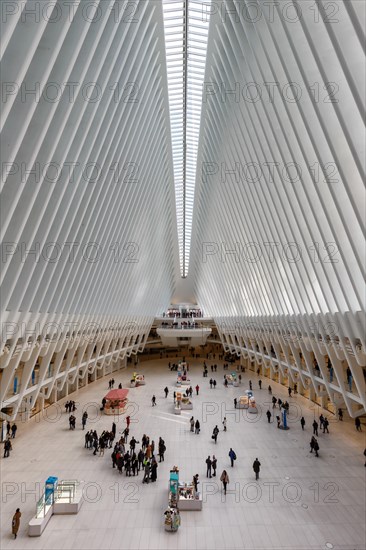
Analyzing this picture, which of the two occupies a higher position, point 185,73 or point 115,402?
point 185,73

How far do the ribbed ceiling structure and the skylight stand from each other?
0.20 metres

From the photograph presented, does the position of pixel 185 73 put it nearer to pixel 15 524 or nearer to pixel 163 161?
pixel 163 161

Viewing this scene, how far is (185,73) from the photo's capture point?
16.7 m

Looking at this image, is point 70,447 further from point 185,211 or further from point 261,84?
point 185,211

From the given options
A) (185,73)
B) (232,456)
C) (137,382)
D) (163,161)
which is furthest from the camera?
(137,382)

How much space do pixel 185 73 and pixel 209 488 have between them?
55.5 ft

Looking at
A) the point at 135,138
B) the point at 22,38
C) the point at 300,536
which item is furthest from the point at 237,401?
the point at 22,38

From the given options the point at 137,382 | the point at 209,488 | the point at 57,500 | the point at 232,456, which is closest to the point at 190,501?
the point at 209,488

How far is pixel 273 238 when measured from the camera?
601 inches

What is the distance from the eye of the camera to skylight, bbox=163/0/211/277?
43.8 ft

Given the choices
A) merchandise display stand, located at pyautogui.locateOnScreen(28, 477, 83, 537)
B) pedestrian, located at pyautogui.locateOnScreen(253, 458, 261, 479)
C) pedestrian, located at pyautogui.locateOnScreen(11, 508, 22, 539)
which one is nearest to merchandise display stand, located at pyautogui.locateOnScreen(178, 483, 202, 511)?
pedestrian, located at pyautogui.locateOnScreen(253, 458, 261, 479)

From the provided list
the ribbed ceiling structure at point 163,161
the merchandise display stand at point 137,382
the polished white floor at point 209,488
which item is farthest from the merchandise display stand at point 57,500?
the merchandise display stand at point 137,382

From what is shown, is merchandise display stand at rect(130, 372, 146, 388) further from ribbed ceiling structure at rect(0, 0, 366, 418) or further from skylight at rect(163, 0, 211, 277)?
skylight at rect(163, 0, 211, 277)

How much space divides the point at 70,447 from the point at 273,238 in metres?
12.9
